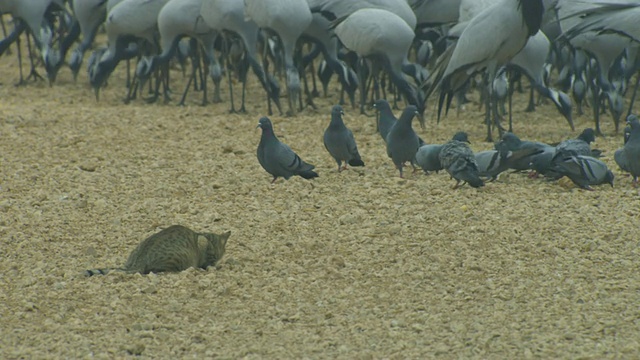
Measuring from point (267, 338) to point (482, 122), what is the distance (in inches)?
336

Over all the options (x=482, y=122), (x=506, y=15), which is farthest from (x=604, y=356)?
(x=482, y=122)

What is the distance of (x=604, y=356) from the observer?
522 cm

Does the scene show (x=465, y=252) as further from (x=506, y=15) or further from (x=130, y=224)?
(x=506, y=15)

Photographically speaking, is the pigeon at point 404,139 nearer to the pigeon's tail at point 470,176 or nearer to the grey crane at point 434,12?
the pigeon's tail at point 470,176

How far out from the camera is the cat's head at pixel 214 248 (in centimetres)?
672

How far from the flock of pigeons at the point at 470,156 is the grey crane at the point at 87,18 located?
8271 mm

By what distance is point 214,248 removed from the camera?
6.75m

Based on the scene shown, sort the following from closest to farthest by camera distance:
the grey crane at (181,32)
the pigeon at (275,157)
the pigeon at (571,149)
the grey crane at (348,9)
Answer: the pigeon at (571,149), the pigeon at (275,157), the grey crane at (348,9), the grey crane at (181,32)

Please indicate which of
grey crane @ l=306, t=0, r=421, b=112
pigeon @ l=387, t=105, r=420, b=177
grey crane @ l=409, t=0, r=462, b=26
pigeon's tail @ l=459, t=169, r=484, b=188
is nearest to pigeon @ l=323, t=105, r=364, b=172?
pigeon @ l=387, t=105, r=420, b=177

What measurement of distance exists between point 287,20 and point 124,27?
9.57ft

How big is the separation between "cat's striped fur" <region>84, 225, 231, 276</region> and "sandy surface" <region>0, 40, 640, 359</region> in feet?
0.47

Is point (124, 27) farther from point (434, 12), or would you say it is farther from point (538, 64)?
point (538, 64)

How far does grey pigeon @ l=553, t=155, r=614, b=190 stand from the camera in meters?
8.71

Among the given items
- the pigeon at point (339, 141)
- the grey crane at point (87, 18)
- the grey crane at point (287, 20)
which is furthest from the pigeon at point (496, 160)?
the grey crane at point (87, 18)
